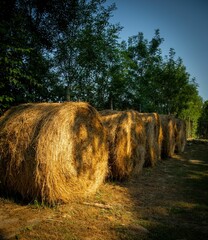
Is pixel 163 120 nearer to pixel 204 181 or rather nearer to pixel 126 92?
pixel 204 181

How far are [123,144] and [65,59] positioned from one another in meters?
10.8

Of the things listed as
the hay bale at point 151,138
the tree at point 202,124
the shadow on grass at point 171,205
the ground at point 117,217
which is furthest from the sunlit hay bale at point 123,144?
the tree at point 202,124

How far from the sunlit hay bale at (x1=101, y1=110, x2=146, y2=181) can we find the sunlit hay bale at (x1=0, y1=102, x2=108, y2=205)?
4.22 feet

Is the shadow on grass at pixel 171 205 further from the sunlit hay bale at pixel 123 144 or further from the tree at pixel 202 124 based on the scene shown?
the tree at pixel 202 124

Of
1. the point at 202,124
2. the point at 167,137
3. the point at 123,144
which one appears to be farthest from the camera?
the point at 202,124

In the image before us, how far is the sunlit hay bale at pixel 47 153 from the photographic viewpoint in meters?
4.01

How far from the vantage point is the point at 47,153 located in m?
3.98

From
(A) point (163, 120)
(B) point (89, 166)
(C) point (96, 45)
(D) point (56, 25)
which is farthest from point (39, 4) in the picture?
(B) point (89, 166)

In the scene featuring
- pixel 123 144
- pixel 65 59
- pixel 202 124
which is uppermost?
pixel 65 59

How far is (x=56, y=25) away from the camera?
44.6 feet

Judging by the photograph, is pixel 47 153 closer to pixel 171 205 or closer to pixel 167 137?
pixel 171 205

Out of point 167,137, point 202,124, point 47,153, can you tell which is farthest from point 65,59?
point 202,124

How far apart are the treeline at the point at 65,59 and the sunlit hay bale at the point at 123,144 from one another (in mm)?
2871

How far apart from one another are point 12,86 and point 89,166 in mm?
3786
